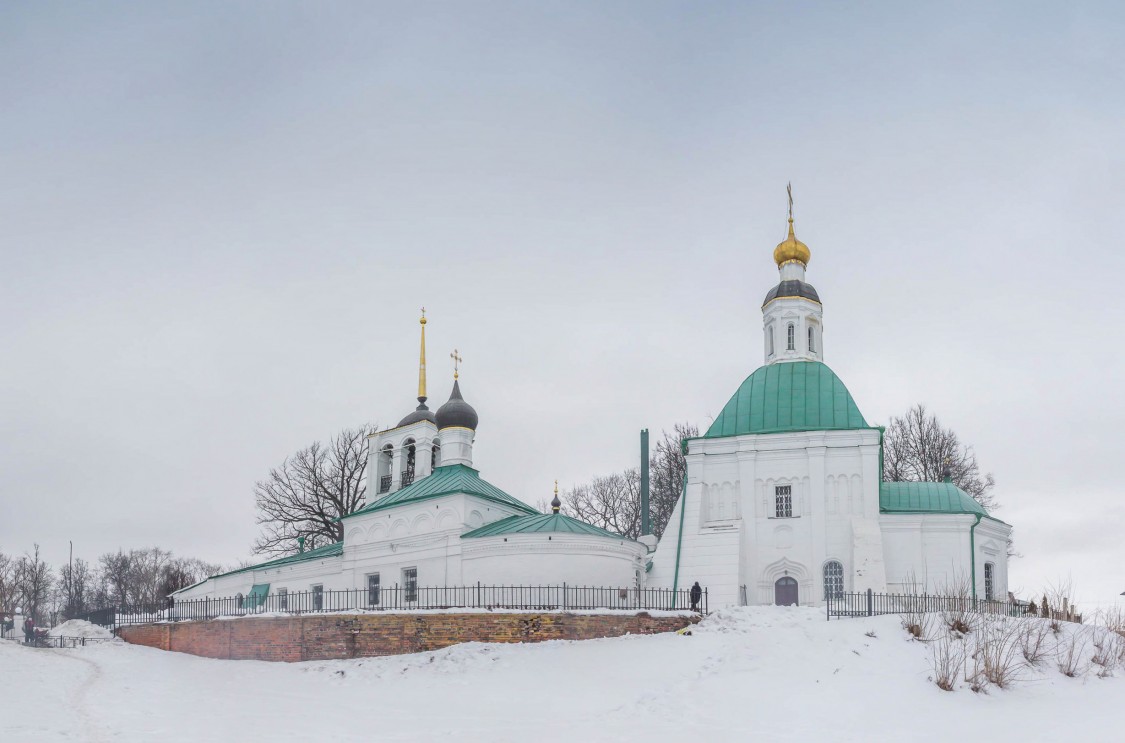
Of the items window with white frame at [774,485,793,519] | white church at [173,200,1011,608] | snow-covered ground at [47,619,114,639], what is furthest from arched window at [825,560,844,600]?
snow-covered ground at [47,619,114,639]

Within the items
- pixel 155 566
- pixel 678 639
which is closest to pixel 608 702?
pixel 678 639

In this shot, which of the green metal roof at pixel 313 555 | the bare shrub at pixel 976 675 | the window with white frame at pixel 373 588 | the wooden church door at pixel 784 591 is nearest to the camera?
the bare shrub at pixel 976 675

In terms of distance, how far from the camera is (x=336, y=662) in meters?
22.7

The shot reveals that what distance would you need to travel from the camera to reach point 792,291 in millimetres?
34219

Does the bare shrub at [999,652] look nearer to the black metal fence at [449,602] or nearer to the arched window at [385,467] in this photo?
the black metal fence at [449,602]

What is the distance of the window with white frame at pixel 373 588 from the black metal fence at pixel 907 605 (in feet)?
43.8

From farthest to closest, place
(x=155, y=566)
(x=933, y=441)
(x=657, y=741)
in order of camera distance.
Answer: (x=155, y=566) < (x=933, y=441) < (x=657, y=741)

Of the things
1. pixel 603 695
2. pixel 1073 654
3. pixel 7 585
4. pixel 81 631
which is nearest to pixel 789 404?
pixel 1073 654

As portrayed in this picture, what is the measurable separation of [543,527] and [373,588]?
7.17m

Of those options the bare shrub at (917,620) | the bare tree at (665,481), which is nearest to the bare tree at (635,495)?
the bare tree at (665,481)

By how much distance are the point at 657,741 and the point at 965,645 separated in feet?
21.5

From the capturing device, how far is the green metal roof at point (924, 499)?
2916cm

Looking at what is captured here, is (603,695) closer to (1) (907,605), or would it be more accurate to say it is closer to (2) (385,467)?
(1) (907,605)

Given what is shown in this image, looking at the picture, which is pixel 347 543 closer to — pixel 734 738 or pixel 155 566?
pixel 734 738
